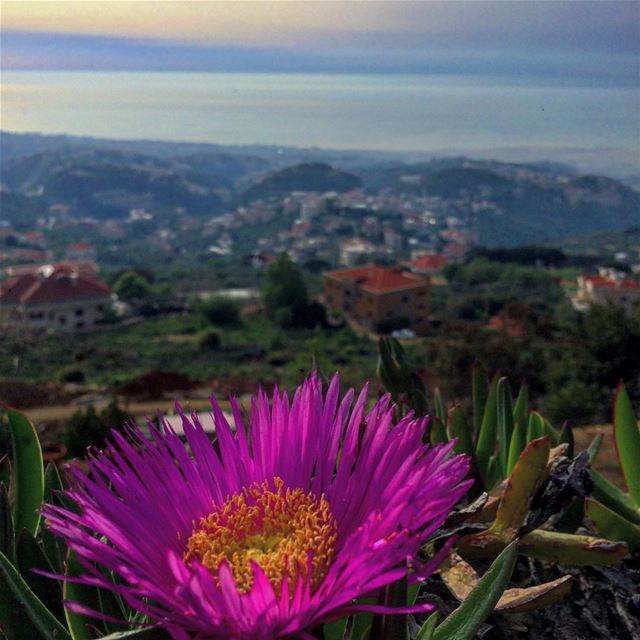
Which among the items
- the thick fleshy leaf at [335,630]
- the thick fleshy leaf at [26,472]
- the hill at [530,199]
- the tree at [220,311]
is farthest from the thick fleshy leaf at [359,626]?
the hill at [530,199]

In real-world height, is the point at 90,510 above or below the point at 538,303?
above

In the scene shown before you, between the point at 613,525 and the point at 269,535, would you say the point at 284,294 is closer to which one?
the point at 613,525

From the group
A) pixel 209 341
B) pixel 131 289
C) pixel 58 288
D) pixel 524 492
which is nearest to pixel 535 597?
pixel 524 492

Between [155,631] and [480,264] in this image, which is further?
[480,264]

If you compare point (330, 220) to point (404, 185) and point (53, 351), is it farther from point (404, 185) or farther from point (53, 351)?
point (53, 351)

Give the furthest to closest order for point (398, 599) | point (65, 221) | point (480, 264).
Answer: point (65, 221) → point (480, 264) → point (398, 599)

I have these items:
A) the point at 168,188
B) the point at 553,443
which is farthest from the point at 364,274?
the point at 168,188

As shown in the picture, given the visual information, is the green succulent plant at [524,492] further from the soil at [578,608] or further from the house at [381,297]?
the house at [381,297]
